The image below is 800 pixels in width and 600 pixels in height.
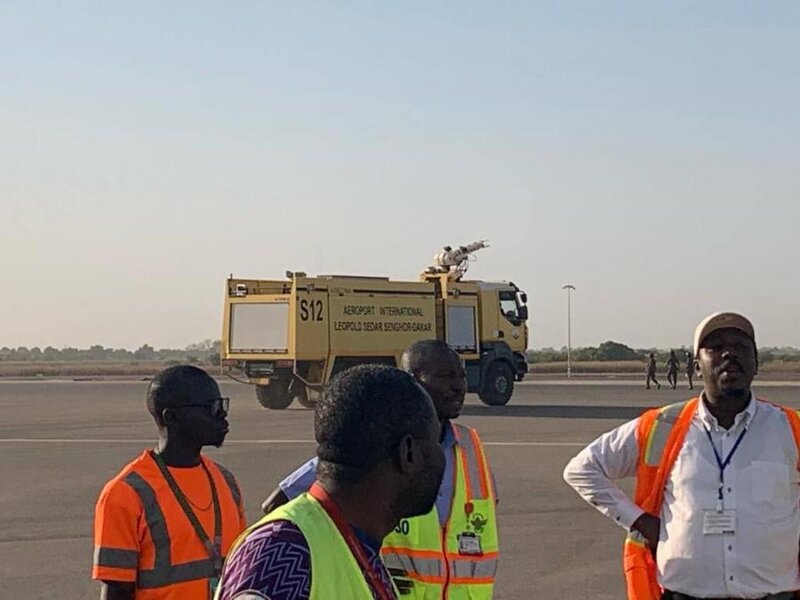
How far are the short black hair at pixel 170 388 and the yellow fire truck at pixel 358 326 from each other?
72.3ft

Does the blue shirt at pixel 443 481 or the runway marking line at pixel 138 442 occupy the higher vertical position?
the blue shirt at pixel 443 481

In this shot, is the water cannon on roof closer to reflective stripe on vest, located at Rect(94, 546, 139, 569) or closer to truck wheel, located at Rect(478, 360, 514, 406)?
truck wheel, located at Rect(478, 360, 514, 406)

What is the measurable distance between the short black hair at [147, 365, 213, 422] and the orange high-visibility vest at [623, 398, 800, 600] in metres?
1.64

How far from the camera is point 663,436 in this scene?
424cm

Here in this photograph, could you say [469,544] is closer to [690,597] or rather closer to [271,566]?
[690,597]

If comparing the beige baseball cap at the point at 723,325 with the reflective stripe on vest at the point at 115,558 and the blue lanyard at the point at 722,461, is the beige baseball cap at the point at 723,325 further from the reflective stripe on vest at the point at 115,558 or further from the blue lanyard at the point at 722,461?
the reflective stripe on vest at the point at 115,558

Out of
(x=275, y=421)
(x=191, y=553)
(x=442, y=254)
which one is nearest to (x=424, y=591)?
(x=191, y=553)

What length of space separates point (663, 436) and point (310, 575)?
8.37 ft

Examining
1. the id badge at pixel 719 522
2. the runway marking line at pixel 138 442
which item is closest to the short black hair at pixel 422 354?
the id badge at pixel 719 522

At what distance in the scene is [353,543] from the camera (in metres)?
2.06

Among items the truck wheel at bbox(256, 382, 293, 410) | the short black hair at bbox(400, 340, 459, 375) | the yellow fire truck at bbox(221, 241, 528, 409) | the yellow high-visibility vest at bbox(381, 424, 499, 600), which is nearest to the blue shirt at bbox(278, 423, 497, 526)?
the yellow high-visibility vest at bbox(381, 424, 499, 600)

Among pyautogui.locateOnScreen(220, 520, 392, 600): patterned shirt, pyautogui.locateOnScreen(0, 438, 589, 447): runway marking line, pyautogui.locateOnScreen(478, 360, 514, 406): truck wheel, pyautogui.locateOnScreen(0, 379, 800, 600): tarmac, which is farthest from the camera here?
pyautogui.locateOnScreen(478, 360, 514, 406): truck wheel

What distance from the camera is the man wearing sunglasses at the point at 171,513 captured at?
373 cm

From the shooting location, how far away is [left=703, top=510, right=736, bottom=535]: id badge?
158 inches
